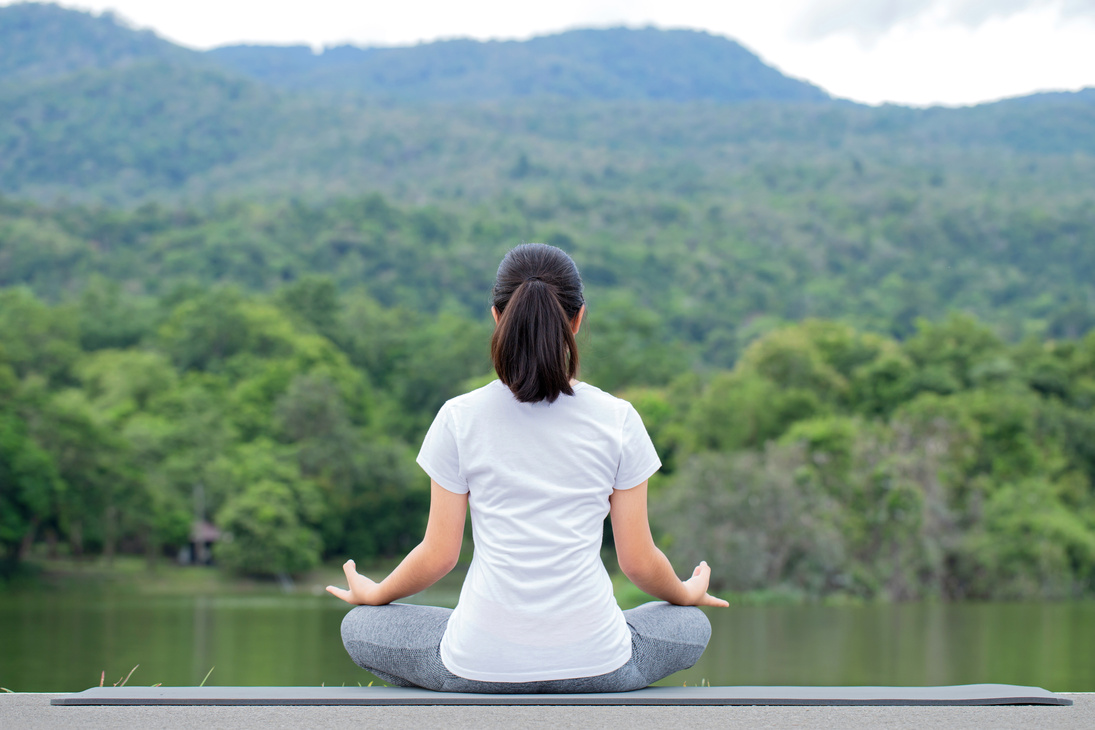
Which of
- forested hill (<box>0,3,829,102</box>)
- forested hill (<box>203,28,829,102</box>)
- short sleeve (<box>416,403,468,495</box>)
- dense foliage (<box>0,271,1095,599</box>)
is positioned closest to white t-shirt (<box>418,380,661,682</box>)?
short sleeve (<box>416,403,468,495</box>)

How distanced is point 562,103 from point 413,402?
95363 millimetres

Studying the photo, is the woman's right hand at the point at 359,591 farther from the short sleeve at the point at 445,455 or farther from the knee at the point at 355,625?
the short sleeve at the point at 445,455

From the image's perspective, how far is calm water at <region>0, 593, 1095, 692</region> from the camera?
18797mm

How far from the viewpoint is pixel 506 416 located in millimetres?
2807

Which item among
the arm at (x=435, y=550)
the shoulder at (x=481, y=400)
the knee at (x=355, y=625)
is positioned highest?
the shoulder at (x=481, y=400)

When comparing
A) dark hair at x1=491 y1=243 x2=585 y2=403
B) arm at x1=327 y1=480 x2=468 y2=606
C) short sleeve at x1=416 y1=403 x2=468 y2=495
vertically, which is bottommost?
arm at x1=327 y1=480 x2=468 y2=606

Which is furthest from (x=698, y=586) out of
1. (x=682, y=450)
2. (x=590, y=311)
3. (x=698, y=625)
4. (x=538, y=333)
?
(x=682, y=450)

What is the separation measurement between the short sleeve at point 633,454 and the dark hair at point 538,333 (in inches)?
6.4

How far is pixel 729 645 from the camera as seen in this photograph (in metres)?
24.5

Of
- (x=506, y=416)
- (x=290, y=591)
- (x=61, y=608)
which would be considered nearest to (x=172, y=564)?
(x=290, y=591)

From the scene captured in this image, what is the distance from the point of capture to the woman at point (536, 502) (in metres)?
2.79

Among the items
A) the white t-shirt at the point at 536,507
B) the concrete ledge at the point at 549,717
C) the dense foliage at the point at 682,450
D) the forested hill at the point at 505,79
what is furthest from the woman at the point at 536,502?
the forested hill at the point at 505,79

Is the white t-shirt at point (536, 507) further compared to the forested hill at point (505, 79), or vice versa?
the forested hill at point (505, 79)

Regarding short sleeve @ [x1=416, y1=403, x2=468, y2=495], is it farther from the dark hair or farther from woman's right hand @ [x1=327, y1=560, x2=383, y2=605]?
woman's right hand @ [x1=327, y1=560, x2=383, y2=605]
